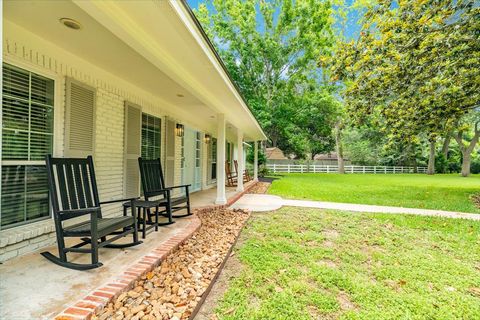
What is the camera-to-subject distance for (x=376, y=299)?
252 centimetres

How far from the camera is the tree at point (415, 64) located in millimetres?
6027

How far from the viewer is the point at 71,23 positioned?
8.43 feet

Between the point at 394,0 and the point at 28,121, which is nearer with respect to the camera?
the point at 28,121

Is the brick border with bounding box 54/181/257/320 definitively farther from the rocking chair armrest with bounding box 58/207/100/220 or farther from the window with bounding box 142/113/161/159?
the window with bounding box 142/113/161/159

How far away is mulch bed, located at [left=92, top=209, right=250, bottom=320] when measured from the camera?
6.81 feet

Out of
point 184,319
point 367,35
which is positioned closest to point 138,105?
point 184,319

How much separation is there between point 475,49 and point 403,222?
457 centimetres

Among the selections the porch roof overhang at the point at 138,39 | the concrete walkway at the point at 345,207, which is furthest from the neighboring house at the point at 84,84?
the concrete walkway at the point at 345,207

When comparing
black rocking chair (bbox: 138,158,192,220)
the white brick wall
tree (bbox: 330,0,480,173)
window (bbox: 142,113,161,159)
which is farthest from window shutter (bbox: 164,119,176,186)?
tree (bbox: 330,0,480,173)

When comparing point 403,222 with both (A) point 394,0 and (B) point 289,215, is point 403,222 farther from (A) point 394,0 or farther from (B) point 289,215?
(A) point 394,0

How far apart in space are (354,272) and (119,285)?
2577 millimetres

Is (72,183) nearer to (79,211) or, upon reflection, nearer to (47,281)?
(79,211)

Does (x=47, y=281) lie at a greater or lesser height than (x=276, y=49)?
Result: lesser

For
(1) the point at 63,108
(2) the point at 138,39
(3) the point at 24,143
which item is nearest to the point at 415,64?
(2) the point at 138,39
